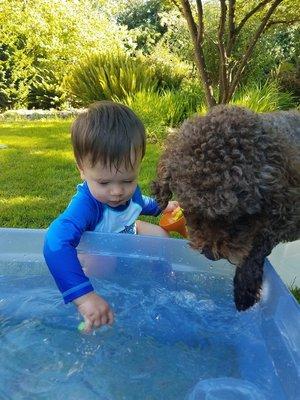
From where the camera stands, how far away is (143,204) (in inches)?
161

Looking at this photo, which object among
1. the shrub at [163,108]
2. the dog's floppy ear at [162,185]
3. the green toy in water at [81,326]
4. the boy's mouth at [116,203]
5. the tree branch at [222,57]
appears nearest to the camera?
the dog's floppy ear at [162,185]

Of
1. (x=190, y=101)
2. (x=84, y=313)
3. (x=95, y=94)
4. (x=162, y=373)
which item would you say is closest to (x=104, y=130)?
(x=84, y=313)

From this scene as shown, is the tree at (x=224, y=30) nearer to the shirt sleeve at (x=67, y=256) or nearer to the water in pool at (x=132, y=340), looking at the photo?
the water in pool at (x=132, y=340)

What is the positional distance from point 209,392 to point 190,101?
962 cm

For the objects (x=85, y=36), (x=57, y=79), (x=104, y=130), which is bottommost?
(x=57, y=79)

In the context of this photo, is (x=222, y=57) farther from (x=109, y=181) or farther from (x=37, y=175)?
(x=109, y=181)

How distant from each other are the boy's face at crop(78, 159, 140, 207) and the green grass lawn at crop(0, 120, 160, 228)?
1.91ft

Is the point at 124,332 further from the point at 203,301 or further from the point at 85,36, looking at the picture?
the point at 85,36

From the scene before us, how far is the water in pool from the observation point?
279cm

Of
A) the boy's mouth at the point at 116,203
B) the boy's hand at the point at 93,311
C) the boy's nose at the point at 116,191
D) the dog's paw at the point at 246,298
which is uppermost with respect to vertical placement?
the boy's nose at the point at 116,191

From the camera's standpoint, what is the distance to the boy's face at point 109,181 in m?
3.45

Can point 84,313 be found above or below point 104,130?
below

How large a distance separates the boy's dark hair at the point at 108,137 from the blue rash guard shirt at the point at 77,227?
31 centimetres

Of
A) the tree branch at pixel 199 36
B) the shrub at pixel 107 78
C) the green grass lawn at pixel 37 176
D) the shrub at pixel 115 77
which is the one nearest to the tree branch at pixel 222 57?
the tree branch at pixel 199 36
